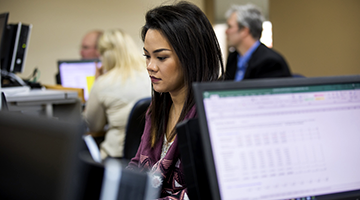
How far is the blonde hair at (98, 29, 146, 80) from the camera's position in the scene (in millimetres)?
2219

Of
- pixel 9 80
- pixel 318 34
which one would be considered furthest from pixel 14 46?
pixel 318 34

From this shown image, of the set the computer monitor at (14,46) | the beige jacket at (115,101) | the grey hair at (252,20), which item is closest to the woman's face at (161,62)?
the beige jacket at (115,101)

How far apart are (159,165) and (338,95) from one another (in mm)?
452

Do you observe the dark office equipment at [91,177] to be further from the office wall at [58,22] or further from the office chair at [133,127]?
the office wall at [58,22]

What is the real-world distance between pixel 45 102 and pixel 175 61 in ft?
3.94

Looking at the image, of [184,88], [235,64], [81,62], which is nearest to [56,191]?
[184,88]

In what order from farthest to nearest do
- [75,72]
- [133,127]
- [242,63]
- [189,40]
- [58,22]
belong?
[58,22] → [75,72] → [242,63] → [133,127] → [189,40]

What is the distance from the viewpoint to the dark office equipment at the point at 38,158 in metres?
0.30

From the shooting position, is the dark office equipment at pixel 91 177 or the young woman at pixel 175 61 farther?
the young woman at pixel 175 61

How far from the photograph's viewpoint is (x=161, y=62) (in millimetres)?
870

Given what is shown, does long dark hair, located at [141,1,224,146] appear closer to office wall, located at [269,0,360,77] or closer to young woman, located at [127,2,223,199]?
young woman, located at [127,2,223,199]

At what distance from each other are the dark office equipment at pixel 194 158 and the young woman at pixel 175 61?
271 millimetres

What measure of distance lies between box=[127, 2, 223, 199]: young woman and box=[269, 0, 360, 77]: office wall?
2110 mm

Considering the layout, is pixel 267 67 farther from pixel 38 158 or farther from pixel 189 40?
pixel 38 158
